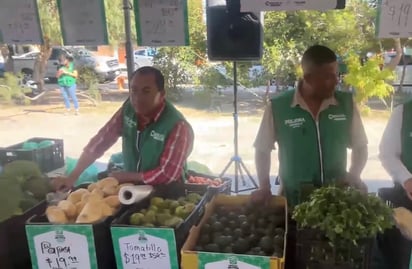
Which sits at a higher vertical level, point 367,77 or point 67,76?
point 367,77

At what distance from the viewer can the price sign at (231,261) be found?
1144mm

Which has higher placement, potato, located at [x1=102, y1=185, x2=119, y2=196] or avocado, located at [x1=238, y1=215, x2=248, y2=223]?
potato, located at [x1=102, y1=185, x2=119, y2=196]

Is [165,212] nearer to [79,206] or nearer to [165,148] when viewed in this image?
[79,206]

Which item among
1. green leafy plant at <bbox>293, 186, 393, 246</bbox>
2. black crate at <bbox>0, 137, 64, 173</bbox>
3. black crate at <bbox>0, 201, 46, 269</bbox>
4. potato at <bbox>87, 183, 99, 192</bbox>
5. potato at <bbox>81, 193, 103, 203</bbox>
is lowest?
black crate at <bbox>0, 137, 64, 173</bbox>

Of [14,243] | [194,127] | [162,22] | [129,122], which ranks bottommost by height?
[194,127]

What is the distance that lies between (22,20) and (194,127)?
18.2 ft

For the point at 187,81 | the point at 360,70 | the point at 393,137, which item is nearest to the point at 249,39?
the point at 393,137

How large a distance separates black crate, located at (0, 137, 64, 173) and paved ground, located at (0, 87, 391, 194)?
1045mm

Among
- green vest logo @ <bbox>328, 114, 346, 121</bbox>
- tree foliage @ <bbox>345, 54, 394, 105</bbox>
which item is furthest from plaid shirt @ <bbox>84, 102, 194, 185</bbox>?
tree foliage @ <bbox>345, 54, 394, 105</bbox>

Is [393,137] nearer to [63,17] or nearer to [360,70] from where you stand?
[63,17]

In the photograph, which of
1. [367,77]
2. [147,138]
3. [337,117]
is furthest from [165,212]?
[367,77]

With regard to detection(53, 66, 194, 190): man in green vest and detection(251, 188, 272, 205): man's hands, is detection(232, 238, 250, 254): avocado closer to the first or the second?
detection(251, 188, 272, 205): man's hands

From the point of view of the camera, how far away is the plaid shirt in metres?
1.74

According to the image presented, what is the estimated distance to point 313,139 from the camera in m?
1.99
